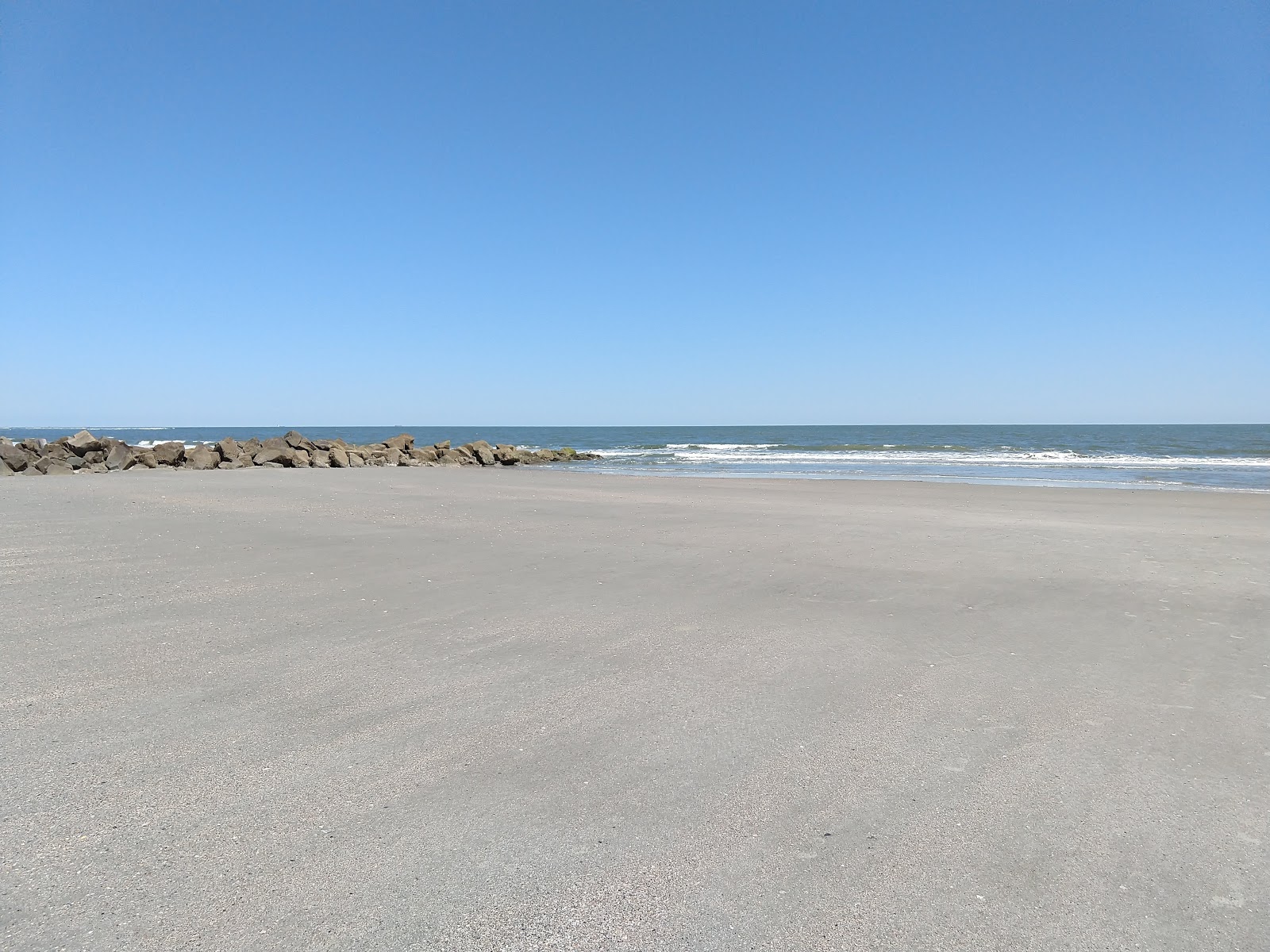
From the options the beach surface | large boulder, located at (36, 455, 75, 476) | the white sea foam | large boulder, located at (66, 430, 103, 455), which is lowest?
the beach surface

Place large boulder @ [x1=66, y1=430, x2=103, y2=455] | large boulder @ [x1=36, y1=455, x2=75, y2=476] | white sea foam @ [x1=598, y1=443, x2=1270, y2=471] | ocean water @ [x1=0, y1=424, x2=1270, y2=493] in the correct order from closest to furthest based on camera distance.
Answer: large boulder @ [x1=36, y1=455, x2=75, y2=476], ocean water @ [x1=0, y1=424, x2=1270, y2=493], large boulder @ [x1=66, y1=430, x2=103, y2=455], white sea foam @ [x1=598, y1=443, x2=1270, y2=471]

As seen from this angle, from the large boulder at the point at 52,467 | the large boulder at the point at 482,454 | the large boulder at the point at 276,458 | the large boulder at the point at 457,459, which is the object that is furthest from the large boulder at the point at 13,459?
the large boulder at the point at 482,454

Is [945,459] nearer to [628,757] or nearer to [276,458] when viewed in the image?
[276,458]

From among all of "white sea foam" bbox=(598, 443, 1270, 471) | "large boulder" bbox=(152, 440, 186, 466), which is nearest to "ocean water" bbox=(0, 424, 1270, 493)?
"white sea foam" bbox=(598, 443, 1270, 471)

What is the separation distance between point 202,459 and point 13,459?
15.6ft

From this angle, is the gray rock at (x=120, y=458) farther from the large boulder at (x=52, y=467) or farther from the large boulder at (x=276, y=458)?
the large boulder at (x=276, y=458)

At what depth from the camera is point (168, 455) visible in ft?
81.4

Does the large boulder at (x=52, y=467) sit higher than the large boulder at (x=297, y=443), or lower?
lower

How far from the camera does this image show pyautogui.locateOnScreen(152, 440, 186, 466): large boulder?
24.4 meters

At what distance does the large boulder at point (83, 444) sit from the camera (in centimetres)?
2431

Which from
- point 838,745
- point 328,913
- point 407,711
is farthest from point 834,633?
point 328,913

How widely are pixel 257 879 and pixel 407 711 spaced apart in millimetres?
1287

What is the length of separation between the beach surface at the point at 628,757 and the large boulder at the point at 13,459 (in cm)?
1728

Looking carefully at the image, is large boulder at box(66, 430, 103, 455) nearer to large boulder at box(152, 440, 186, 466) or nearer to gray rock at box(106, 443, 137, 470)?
gray rock at box(106, 443, 137, 470)
